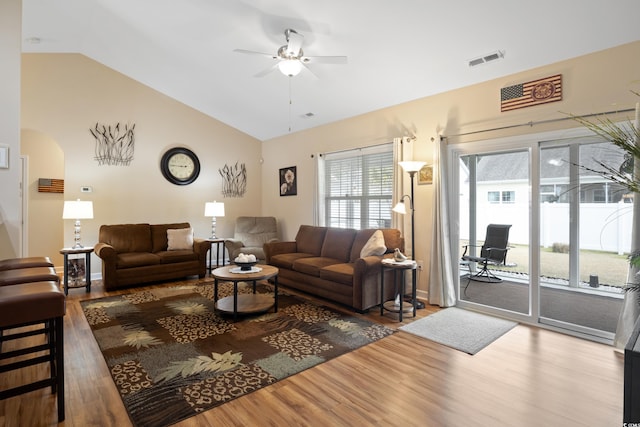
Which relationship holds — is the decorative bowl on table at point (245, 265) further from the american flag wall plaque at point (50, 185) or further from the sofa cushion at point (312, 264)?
the american flag wall plaque at point (50, 185)

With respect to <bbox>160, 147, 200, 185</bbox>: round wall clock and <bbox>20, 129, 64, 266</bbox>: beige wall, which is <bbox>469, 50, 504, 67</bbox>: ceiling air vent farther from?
<bbox>20, 129, 64, 266</bbox>: beige wall

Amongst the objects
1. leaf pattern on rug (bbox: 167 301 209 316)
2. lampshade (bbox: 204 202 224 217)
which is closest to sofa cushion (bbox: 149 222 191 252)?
lampshade (bbox: 204 202 224 217)

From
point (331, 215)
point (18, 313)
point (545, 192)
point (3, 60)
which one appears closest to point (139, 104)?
point (3, 60)

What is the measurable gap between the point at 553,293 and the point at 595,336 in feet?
1.82

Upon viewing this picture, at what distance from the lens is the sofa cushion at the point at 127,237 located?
5238mm

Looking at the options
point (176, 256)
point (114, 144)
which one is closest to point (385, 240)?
point (176, 256)

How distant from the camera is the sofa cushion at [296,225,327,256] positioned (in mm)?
5270

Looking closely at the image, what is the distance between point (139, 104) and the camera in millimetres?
5801

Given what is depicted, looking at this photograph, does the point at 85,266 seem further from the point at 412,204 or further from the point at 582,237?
the point at 582,237

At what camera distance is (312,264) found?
4480 mm

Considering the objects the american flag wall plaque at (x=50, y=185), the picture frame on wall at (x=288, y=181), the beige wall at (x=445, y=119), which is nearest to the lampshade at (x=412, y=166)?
the beige wall at (x=445, y=119)

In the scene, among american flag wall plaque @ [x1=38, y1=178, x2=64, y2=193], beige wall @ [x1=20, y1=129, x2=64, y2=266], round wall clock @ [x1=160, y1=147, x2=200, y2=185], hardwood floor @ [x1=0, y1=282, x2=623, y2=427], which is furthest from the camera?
round wall clock @ [x1=160, y1=147, x2=200, y2=185]

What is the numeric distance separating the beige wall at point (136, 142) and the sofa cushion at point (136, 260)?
0.83 metres

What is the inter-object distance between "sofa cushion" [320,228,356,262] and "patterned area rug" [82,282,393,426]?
900 millimetres
